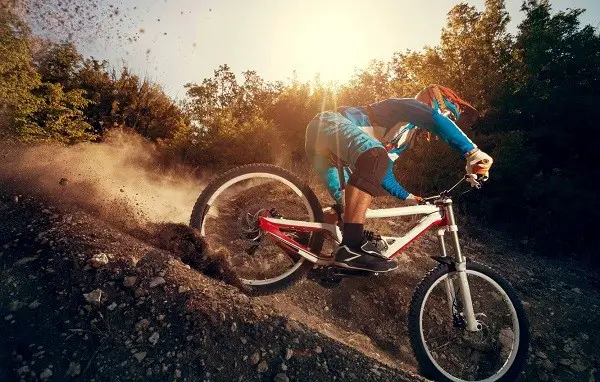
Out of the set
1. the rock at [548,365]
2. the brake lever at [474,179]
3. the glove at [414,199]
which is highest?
the brake lever at [474,179]

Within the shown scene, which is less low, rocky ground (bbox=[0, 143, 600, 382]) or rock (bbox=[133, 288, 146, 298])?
rock (bbox=[133, 288, 146, 298])

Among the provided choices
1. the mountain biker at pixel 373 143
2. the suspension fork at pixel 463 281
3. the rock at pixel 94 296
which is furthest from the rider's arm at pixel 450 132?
the rock at pixel 94 296

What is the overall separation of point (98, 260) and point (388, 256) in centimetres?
263

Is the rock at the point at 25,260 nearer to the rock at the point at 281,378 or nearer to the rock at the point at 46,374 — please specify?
the rock at the point at 46,374

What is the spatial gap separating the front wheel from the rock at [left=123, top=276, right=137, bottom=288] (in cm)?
243

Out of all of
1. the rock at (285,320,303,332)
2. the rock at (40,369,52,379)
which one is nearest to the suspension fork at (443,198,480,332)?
the rock at (285,320,303,332)

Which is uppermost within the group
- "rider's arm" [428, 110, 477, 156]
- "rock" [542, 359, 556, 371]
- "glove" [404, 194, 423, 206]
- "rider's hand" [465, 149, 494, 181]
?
"rider's arm" [428, 110, 477, 156]

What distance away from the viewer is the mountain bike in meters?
3.12

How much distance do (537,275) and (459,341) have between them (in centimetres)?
488

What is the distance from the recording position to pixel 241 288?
3.40 metres

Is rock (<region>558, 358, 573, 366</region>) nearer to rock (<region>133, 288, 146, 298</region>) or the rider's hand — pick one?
the rider's hand

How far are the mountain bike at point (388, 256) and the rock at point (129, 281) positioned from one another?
2.42 ft

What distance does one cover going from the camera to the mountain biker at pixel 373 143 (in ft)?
9.71

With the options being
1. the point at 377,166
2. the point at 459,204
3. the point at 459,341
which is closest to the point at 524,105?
the point at 459,204
